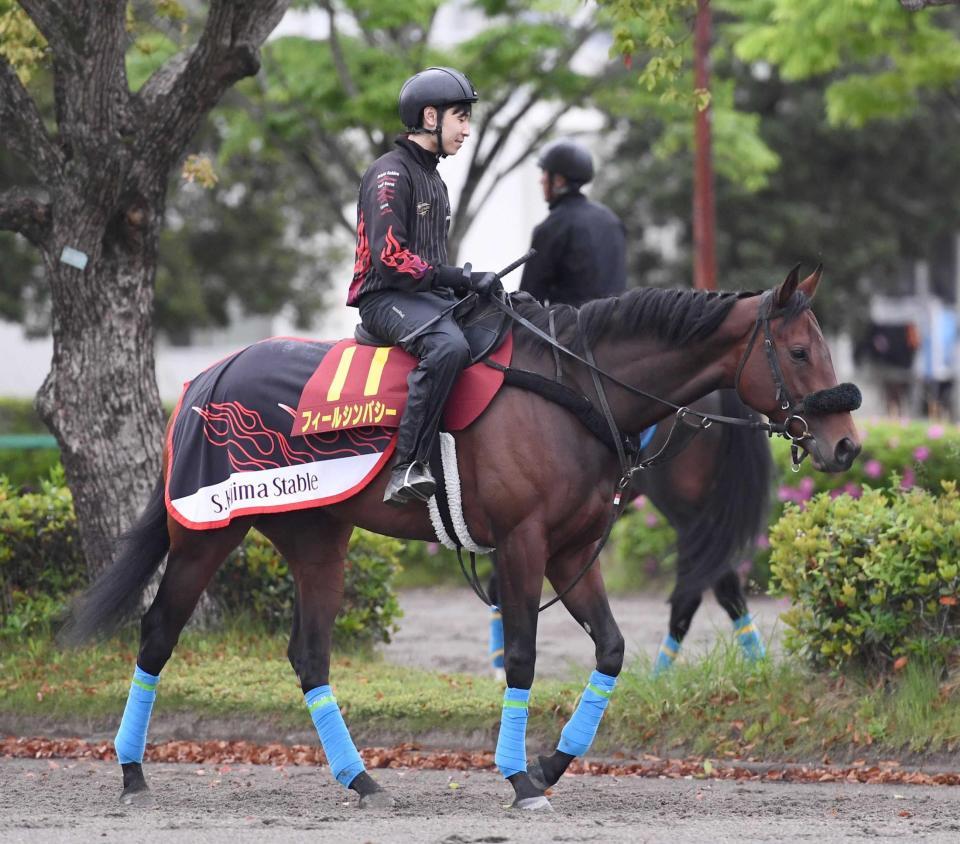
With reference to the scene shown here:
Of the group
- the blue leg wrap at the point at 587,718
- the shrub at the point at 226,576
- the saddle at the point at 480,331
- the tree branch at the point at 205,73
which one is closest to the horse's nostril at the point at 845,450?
the blue leg wrap at the point at 587,718

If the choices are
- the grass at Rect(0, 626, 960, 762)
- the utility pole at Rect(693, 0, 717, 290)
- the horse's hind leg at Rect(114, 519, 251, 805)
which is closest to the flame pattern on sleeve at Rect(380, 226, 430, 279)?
the horse's hind leg at Rect(114, 519, 251, 805)

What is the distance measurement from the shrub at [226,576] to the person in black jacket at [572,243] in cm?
183

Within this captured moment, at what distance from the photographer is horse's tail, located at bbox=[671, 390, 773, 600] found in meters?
8.20

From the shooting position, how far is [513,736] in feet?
19.4

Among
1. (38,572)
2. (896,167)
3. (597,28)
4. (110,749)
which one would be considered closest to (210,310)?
(597,28)

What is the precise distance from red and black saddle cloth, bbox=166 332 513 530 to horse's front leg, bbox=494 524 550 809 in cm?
56

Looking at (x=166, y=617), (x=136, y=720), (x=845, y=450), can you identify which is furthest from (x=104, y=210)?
(x=845, y=450)

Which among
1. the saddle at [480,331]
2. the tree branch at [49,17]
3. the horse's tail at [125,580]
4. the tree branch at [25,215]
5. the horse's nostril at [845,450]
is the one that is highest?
the tree branch at [49,17]

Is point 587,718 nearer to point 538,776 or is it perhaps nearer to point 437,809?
point 538,776

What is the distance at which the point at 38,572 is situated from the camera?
895 cm

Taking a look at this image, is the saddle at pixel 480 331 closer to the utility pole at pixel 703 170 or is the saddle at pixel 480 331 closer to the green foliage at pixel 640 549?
the green foliage at pixel 640 549

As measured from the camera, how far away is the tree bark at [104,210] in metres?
8.41

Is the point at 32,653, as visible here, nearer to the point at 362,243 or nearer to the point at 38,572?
the point at 38,572

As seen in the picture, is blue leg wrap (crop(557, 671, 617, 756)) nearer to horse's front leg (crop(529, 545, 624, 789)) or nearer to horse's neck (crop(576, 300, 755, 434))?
horse's front leg (crop(529, 545, 624, 789))
